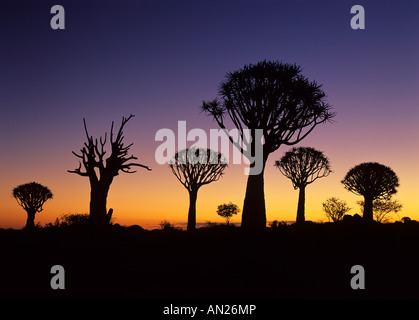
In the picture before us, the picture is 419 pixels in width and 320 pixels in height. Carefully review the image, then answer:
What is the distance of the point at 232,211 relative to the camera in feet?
143

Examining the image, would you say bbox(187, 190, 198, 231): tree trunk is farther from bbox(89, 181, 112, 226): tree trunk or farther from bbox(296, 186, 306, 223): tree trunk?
bbox(89, 181, 112, 226): tree trunk

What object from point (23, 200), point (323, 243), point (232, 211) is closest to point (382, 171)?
point (232, 211)

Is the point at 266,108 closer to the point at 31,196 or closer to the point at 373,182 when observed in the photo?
the point at 373,182

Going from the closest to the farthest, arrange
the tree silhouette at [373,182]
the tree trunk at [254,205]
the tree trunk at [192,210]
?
the tree trunk at [254,205]
the tree trunk at [192,210]
the tree silhouette at [373,182]

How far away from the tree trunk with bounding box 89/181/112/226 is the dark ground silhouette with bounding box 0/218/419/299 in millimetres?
3303

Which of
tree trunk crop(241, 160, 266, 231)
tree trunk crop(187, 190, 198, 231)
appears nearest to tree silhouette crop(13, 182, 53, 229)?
tree trunk crop(187, 190, 198, 231)

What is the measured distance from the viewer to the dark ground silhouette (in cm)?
759

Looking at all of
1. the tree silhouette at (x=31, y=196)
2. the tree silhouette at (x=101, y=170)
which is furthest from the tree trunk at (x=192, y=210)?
the tree silhouette at (x=31, y=196)

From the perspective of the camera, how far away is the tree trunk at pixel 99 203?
18078 mm

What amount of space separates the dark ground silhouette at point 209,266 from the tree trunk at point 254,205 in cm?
→ 310

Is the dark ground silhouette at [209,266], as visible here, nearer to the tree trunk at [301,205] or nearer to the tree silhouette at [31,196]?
the tree trunk at [301,205]

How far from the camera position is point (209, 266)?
31.0ft
